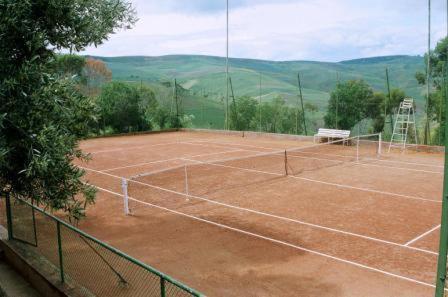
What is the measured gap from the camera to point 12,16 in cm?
557

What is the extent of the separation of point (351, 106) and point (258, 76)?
2512 centimetres

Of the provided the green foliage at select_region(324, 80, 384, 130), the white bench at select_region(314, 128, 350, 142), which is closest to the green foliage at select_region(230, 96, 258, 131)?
the green foliage at select_region(324, 80, 384, 130)

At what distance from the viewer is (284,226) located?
11.0m

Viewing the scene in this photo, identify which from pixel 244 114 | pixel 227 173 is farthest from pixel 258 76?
pixel 227 173

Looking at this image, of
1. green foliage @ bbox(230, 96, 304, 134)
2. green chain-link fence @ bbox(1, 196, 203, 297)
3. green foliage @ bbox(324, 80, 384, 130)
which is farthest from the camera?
green foliage @ bbox(230, 96, 304, 134)

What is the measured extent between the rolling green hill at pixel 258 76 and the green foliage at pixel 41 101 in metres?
25.1

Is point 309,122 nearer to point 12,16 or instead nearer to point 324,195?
point 324,195

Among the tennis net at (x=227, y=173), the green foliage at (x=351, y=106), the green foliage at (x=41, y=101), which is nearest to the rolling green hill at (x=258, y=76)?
the green foliage at (x=351, y=106)

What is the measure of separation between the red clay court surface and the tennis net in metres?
0.08

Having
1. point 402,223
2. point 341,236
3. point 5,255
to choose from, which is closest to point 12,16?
point 5,255

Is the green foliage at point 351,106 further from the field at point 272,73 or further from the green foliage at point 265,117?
the green foliage at point 265,117

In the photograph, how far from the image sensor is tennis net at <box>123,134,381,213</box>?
14.4 m

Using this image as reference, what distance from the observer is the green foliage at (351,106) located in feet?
93.1

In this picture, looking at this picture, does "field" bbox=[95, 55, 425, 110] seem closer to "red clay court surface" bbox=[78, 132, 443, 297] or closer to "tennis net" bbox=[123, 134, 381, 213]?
"tennis net" bbox=[123, 134, 381, 213]
